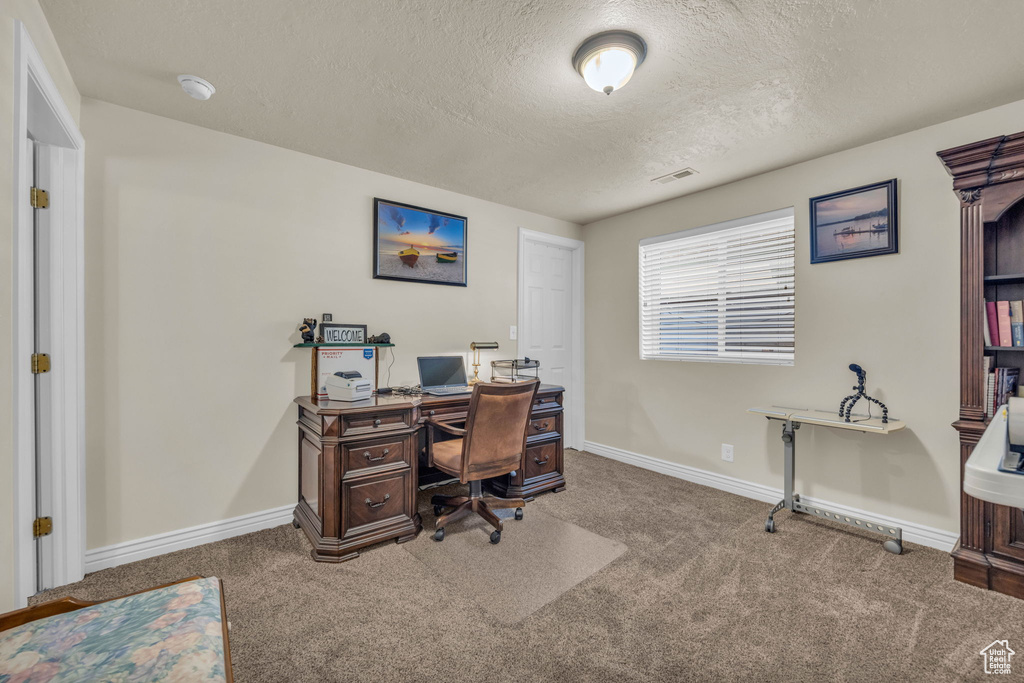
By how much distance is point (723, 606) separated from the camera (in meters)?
1.94

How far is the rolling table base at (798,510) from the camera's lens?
2.42 metres

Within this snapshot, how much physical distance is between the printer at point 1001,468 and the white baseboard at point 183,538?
10.5 ft

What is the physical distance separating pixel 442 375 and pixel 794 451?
2.59 meters

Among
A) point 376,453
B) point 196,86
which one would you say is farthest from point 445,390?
point 196,86

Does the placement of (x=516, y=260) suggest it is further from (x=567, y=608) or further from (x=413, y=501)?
(x=567, y=608)

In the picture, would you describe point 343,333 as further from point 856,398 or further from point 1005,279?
point 1005,279

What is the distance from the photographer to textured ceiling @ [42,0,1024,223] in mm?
1639

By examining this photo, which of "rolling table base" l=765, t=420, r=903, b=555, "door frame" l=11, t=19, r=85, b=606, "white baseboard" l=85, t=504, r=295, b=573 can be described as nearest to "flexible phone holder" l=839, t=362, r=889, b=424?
"rolling table base" l=765, t=420, r=903, b=555

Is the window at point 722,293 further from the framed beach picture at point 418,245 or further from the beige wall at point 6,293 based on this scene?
the beige wall at point 6,293

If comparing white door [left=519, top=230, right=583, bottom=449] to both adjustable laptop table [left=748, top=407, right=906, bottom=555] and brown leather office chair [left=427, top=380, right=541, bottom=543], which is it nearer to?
brown leather office chair [left=427, top=380, right=541, bottom=543]

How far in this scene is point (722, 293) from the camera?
3518 millimetres

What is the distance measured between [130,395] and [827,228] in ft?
14.3

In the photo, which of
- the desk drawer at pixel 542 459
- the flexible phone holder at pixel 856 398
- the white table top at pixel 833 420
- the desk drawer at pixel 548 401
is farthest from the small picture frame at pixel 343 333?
the flexible phone holder at pixel 856 398

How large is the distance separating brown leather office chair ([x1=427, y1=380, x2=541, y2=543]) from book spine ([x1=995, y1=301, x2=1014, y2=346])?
236 centimetres
